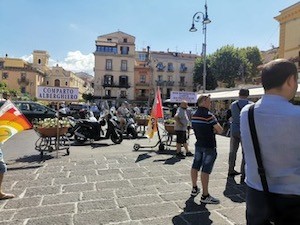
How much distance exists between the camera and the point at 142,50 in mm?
65375

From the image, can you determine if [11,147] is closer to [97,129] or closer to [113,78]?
[97,129]

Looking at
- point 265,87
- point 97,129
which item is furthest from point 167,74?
point 265,87

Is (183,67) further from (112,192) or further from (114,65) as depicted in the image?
(112,192)

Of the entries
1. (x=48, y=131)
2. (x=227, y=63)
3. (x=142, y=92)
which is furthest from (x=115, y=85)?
(x=48, y=131)

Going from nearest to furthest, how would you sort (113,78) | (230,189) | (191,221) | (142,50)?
(191,221), (230,189), (113,78), (142,50)

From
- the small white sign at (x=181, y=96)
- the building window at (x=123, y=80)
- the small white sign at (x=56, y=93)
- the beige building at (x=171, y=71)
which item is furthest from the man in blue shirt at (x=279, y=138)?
the beige building at (x=171, y=71)

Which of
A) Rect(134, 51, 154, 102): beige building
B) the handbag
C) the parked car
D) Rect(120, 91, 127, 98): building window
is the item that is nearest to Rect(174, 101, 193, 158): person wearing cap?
the handbag

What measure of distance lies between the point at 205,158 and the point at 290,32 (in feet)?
77.7

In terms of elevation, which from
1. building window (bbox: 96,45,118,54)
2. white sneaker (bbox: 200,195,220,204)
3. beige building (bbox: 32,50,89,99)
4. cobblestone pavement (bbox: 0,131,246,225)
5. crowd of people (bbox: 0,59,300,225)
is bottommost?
cobblestone pavement (bbox: 0,131,246,225)

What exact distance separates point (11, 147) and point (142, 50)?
5763cm

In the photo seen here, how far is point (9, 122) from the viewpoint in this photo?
5246mm

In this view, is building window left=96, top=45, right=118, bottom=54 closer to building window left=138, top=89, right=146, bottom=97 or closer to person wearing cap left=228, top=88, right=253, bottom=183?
building window left=138, top=89, right=146, bottom=97

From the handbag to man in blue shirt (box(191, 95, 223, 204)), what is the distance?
102 inches

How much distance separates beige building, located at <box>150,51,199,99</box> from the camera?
58.4 metres
